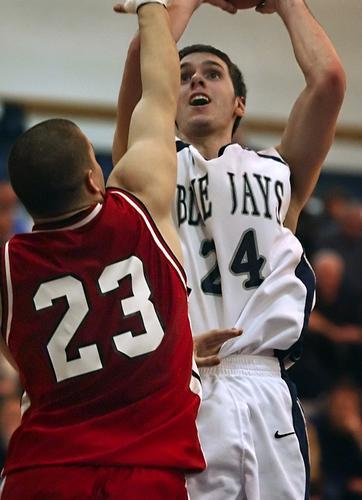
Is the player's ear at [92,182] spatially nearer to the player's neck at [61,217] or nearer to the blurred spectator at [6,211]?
the player's neck at [61,217]

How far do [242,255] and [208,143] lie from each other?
565 millimetres

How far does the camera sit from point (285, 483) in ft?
12.2

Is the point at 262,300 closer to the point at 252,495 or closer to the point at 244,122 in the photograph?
the point at 252,495

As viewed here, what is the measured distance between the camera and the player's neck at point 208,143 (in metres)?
4.27

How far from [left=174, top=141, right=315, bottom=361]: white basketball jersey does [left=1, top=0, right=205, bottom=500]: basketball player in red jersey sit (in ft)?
1.98

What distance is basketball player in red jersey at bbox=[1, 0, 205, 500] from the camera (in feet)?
9.89

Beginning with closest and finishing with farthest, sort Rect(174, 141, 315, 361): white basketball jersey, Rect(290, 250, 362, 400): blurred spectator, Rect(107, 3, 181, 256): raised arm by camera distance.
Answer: Rect(107, 3, 181, 256): raised arm → Rect(174, 141, 315, 361): white basketball jersey → Rect(290, 250, 362, 400): blurred spectator

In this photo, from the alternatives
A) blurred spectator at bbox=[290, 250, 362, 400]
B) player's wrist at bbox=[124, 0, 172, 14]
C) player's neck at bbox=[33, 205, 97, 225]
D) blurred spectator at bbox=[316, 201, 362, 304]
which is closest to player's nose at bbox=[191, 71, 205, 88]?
player's wrist at bbox=[124, 0, 172, 14]

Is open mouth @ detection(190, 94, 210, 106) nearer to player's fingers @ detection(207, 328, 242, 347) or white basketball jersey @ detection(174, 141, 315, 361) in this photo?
white basketball jersey @ detection(174, 141, 315, 361)

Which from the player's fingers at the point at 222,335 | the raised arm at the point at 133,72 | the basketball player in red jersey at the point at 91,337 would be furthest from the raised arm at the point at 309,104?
the basketball player in red jersey at the point at 91,337

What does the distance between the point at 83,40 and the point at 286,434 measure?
6.41 meters

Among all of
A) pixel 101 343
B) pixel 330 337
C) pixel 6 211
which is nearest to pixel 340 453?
pixel 330 337

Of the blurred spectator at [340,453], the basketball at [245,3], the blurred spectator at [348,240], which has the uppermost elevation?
the basketball at [245,3]

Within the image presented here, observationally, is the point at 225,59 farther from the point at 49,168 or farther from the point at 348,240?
the point at 348,240
